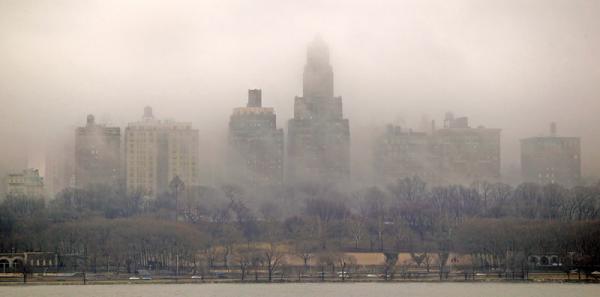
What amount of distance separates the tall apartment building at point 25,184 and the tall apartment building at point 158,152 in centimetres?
867

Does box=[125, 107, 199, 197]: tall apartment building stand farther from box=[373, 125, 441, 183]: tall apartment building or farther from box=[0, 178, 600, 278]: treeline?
box=[373, 125, 441, 183]: tall apartment building

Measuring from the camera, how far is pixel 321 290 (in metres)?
82.4

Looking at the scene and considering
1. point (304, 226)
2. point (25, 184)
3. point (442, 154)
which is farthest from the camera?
point (442, 154)

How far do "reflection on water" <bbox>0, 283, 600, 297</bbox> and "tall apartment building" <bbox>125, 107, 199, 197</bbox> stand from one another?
51.6 meters

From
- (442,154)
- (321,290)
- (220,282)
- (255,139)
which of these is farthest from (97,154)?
(321,290)

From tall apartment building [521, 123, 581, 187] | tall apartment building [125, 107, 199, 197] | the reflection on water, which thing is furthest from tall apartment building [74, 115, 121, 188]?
the reflection on water

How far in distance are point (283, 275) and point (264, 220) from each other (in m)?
20.5

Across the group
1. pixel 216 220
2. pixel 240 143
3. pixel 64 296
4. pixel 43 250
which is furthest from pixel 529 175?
pixel 64 296

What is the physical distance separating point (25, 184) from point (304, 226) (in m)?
35.9

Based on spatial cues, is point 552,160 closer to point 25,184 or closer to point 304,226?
point 304,226

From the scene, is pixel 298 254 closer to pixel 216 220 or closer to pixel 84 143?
pixel 216 220

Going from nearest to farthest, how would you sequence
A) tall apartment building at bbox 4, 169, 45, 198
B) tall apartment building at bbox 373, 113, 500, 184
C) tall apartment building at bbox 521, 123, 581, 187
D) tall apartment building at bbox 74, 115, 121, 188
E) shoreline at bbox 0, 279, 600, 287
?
shoreline at bbox 0, 279, 600, 287
tall apartment building at bbox 4, 169, 45, 198
tall apartment building at bbox 521, 123, 581, 187
tall apartment building at bbox 74, 115, 121, 188
tall apartment building at bbox 373, 113, 500, 184

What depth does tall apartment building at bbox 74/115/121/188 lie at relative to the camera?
450 ft

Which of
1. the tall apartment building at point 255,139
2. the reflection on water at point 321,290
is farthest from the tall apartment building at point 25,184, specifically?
the reflection on water at point 321,290
